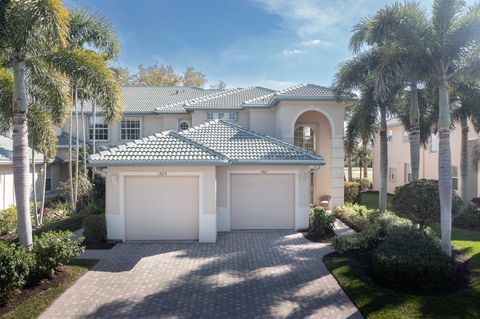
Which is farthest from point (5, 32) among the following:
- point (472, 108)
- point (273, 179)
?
point (472, 108)

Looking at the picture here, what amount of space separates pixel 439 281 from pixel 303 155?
7914 mm

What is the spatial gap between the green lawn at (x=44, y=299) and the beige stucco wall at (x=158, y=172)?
3.09 m

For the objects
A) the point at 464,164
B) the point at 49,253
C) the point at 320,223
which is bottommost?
the point at 320,223

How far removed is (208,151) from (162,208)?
9.35 feet

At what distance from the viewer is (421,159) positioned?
90.3 ft

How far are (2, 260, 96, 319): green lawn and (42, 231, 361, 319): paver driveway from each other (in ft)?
0.64

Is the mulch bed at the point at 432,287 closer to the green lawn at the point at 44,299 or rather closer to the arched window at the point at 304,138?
the green lawn at the point at 44,299

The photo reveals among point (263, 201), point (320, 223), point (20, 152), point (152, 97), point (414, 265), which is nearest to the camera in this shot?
point (414, 265)

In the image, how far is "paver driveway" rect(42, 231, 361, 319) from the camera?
8.33 meters

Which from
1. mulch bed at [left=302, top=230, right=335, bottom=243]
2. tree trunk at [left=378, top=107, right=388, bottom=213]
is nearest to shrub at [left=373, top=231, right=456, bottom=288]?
mulch bed at [left=302, top=230, right=335, bottom=243]

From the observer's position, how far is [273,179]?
16375 millimetres

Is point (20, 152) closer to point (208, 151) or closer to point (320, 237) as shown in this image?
point (208, 151)

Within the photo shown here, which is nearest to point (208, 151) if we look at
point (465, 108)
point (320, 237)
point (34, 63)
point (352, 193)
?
point (320, 237)

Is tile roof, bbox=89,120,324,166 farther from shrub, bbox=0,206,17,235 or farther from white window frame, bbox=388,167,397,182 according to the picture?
white window frame, bbox=388,167,397,182
